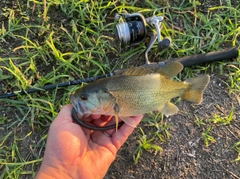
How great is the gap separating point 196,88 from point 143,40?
1.16m

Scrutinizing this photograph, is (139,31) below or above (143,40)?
above

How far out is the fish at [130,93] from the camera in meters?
3.14

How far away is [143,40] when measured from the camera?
14.3 ft

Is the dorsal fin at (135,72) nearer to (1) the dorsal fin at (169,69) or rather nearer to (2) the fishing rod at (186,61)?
(1) the dorsal fin at (169,69)

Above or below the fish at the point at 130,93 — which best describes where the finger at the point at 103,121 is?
below

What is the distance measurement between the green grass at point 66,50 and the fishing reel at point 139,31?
0.73 feet

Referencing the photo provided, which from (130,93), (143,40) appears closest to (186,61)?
(143,40)

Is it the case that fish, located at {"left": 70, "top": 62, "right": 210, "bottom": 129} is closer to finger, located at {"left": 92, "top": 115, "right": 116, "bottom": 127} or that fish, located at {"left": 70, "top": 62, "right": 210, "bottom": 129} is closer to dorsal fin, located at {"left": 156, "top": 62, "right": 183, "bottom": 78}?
dorsal fin, located at {"left": 156, "top": 62, "right": 183, "bottom": 78}

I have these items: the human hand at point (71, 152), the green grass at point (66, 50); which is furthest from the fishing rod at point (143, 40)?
the human hand at point (71, 152)

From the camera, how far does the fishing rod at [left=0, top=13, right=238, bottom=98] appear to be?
13.5ft

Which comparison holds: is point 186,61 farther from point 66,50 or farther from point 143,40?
point 66,50

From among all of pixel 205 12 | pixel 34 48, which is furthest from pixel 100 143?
pixel 205 12

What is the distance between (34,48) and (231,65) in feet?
8.71

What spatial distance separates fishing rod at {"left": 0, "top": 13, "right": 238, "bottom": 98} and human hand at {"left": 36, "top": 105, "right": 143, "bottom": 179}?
0.85m
